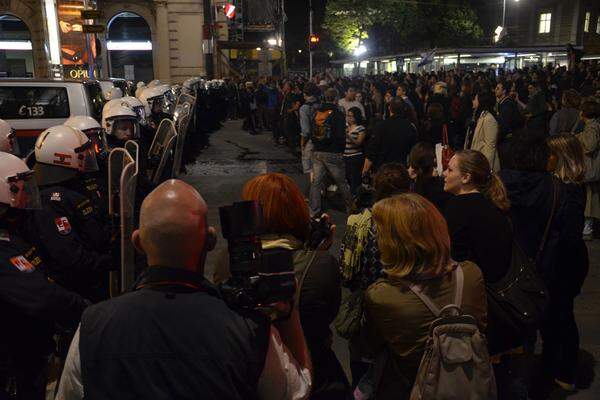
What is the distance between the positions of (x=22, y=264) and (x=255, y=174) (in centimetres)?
1054

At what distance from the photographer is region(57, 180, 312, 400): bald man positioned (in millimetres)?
1618

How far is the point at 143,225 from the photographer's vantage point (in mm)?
1797

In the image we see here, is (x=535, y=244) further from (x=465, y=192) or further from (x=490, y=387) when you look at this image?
(x=490, y=387)

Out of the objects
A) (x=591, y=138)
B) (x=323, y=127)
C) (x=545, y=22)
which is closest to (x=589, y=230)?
(x=591, y=138)

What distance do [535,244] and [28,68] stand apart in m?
36.2

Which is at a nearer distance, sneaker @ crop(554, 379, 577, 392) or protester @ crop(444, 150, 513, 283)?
protester @ crop(444, 150, 513, 283)

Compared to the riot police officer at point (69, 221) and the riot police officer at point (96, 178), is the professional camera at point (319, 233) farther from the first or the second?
the riot police officer at point (96, 178)

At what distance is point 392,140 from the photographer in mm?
7762

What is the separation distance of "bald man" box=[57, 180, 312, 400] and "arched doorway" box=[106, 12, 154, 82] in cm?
3437

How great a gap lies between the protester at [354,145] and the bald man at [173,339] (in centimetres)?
703

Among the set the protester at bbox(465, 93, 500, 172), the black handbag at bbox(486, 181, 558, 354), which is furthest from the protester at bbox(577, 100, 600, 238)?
the black handbag at bbox(486, 181, 558, 354)

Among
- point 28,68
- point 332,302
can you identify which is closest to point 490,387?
point 332,302

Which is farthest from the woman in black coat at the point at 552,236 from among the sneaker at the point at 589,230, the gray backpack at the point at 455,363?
the sneaker at the point at 589,230

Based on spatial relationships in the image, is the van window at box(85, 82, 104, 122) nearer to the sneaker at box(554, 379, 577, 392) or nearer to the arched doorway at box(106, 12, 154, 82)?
the sneaker at box(554, 379, 577, 392)
